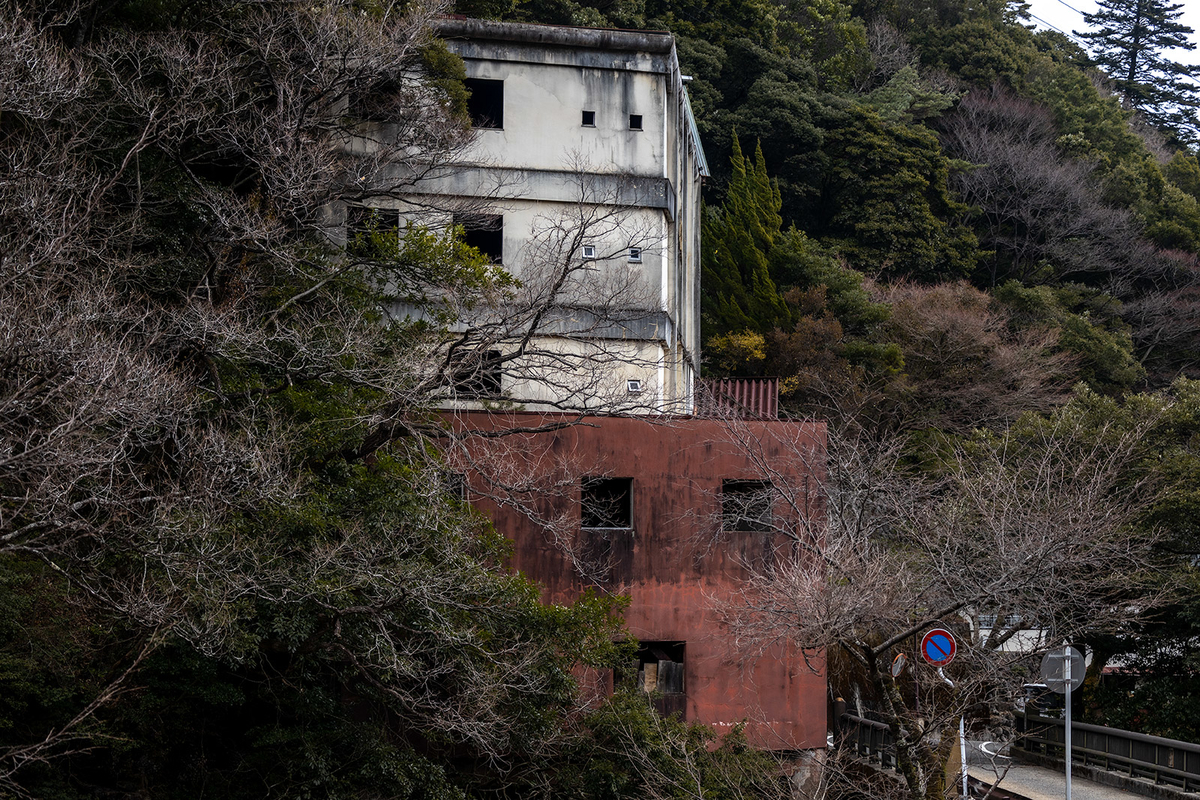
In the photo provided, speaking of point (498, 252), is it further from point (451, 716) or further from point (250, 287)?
point (451, 716)

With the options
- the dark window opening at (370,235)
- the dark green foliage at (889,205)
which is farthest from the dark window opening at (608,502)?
the dark green foliage at (889,205)

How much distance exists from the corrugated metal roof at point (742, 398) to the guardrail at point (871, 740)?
237 inches

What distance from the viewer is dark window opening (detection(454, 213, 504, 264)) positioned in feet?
68.8

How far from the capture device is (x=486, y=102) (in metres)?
23.9

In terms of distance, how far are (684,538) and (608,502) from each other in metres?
1.49

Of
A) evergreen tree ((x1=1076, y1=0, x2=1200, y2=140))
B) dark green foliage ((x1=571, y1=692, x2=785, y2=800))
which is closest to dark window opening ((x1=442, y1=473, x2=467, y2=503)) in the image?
dark green foliage ((x1=571, y1=692, x2=785, y2=800))

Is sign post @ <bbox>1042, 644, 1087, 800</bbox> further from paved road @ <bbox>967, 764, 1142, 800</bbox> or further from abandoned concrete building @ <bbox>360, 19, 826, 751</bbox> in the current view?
paved road @ <bbox>967, 764, 1142, 800</bbox>

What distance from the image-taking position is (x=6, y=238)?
46.4ft

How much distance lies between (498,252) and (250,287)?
7041 millimetres

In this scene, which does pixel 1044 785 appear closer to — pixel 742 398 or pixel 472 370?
pixel 742 398

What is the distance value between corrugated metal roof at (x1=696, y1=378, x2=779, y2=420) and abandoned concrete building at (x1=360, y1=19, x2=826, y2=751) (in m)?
0.38

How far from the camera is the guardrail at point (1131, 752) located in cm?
1717

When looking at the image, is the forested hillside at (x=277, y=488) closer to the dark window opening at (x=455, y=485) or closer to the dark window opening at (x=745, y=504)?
the dark window opening at (x=455, y=485)

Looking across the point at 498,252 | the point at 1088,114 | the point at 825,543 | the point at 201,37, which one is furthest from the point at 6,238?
the point at 1088,114
